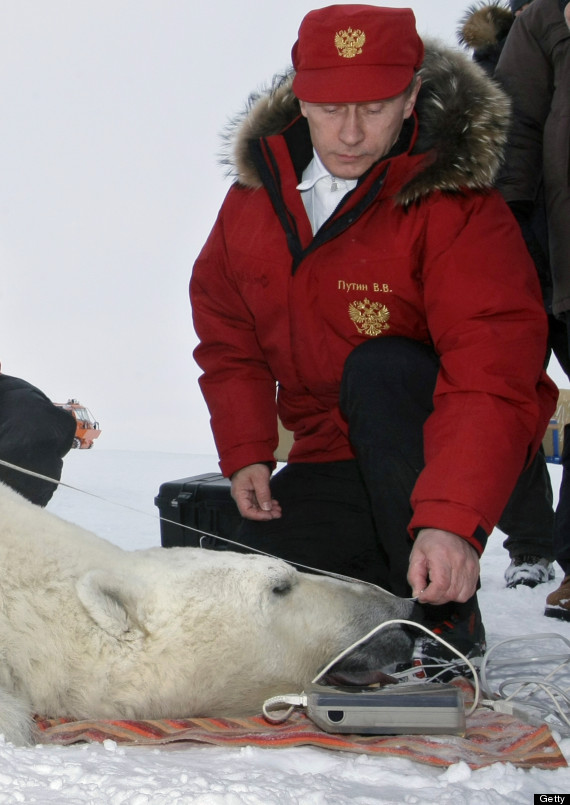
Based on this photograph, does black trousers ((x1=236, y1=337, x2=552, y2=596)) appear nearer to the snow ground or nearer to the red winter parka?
the red winter parka

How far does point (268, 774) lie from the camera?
123cm

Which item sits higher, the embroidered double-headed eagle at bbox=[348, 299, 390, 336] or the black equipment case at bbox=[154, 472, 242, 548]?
the embroidered double-headed eagle at bbox=[348, 299, 390, 336]

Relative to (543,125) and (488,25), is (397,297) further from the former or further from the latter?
(488,25)

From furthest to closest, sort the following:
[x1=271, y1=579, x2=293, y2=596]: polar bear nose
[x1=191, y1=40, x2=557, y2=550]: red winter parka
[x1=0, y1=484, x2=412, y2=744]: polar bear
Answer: [x1=191, y1=40, x2=557, y2=550]: red winter parka
[x1=271, y1=579, x2=293, y2=596]: polar bear nose
[x1=0, y1=484, x2=412, y2=744]: polar bear

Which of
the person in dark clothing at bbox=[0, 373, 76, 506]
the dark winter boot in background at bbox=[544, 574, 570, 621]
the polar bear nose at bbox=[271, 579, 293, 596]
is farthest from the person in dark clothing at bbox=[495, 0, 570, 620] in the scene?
the person in dark clothing at bbox=[0, 373, 76, 506]

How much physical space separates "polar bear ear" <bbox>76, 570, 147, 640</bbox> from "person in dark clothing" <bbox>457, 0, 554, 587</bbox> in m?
2.11

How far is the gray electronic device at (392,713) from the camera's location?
146 centimetres

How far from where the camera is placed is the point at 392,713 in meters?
1.46

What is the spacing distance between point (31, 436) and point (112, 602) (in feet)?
5.98

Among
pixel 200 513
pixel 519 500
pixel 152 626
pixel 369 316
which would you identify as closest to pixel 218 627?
pixel 152 626

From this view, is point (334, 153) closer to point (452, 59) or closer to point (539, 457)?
point (452, 59)

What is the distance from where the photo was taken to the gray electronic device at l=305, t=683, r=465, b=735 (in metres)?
1.46

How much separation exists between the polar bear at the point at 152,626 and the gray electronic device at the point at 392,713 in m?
0.29

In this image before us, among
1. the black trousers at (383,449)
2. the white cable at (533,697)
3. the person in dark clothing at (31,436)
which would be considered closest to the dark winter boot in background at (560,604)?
the black trousers at (383,449)
